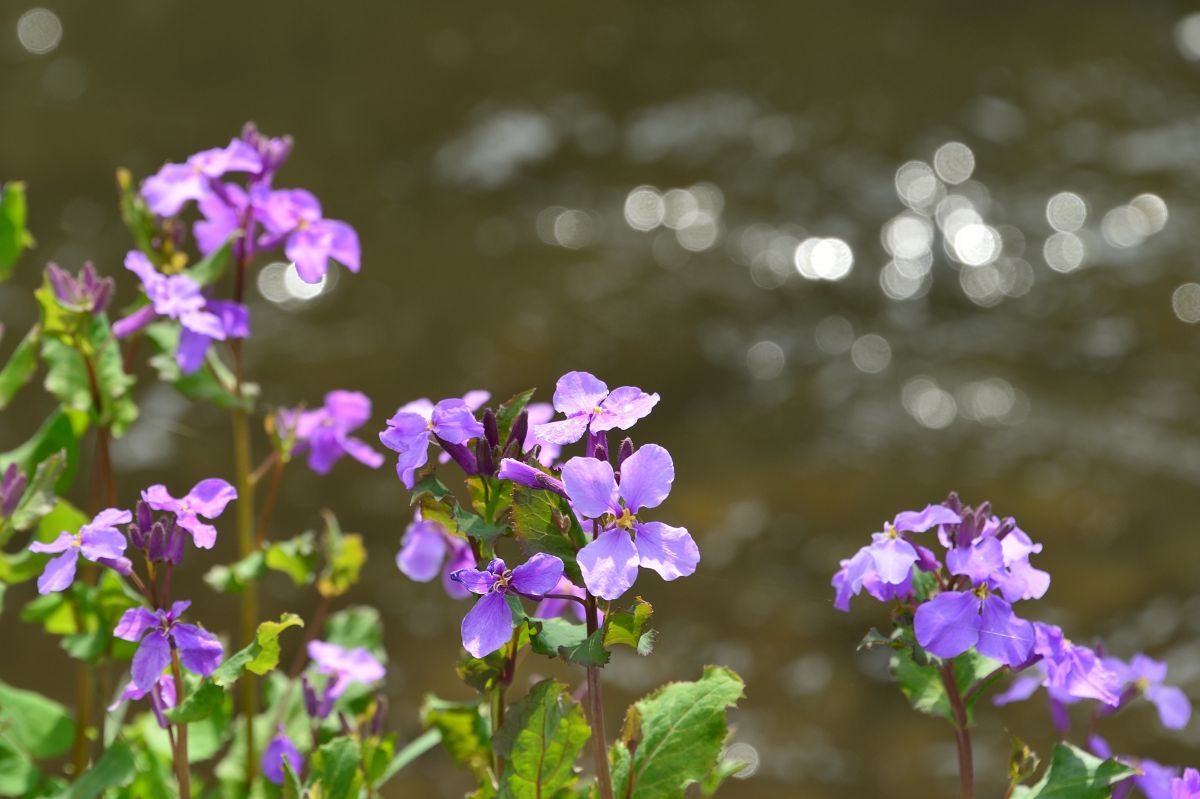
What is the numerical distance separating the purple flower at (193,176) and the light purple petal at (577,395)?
0.67 meters

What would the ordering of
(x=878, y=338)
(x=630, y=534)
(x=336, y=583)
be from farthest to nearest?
(x=878, y=338) → (x=336, y=583) → (x=630, y=534)

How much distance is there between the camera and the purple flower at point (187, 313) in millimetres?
1801

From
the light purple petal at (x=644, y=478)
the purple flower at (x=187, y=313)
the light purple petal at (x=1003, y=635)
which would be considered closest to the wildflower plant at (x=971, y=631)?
the light purple petal at (x=1003, y=635)

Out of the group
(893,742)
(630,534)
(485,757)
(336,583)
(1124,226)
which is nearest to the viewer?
(630,534)

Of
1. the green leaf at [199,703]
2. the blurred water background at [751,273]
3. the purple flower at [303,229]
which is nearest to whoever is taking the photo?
the green leaf at [199,703]

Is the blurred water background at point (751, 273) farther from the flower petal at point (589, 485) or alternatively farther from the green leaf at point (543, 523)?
the flower petal at point (589, 485)

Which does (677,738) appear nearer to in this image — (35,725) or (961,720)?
(961,720)

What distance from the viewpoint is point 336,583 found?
6.94 ft

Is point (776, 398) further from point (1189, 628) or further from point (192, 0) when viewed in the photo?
point (192, 0)

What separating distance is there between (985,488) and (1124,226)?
160 cm

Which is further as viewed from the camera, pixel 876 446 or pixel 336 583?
pixel 876 446

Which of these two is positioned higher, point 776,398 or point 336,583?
point 336,583

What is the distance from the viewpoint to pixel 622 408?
4.87ft

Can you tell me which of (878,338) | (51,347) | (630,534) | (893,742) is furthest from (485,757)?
(878,338)
